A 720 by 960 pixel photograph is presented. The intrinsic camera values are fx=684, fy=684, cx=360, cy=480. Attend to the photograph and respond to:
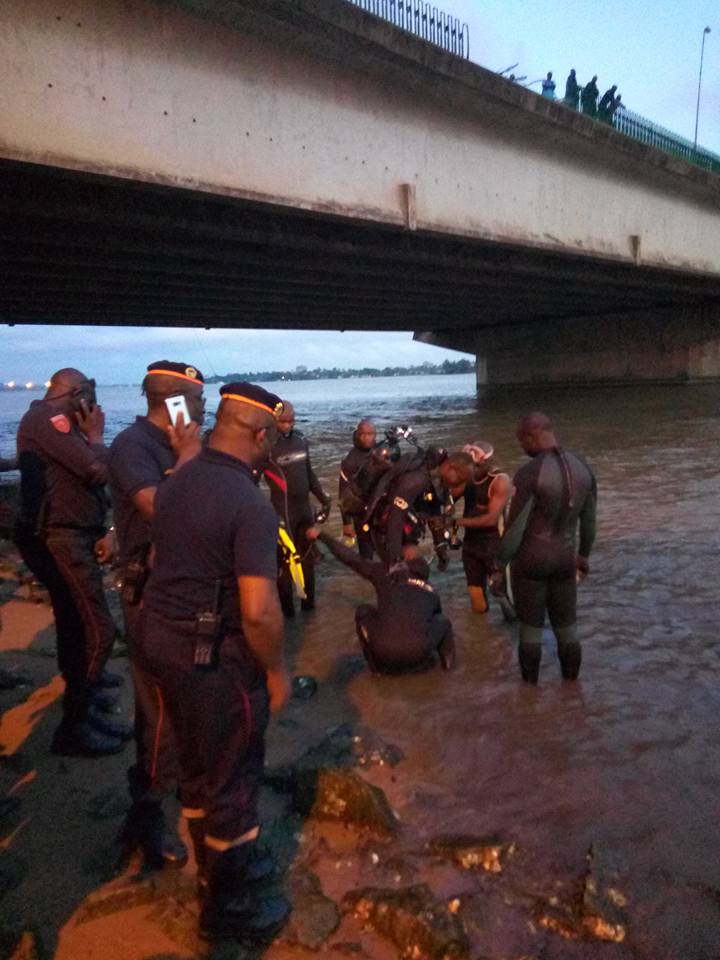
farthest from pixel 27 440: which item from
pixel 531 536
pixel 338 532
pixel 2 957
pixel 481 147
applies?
pixel 481 147

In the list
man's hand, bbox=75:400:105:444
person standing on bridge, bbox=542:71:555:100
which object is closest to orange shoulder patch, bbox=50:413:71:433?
man's hand, bbox=75:400:105:444

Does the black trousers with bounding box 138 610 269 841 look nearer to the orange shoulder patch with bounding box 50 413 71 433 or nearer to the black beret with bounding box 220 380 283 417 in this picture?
the black beret with bounding box 220 380 283 417

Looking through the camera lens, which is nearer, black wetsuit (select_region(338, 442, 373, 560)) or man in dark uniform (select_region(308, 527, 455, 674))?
man in dark uniform (select_region(308, 527, 455, 674))

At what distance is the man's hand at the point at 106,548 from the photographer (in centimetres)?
372

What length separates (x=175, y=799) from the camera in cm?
355

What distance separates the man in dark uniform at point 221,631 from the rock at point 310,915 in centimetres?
23

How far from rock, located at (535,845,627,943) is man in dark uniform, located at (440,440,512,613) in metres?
3.11

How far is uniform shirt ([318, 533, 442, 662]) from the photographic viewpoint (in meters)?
4.90

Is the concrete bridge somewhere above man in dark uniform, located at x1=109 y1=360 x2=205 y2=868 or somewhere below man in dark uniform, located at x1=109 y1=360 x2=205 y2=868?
above

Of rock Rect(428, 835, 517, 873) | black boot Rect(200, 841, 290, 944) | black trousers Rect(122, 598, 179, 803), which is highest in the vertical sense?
black trousers Rect(122, 598, 179, 803)

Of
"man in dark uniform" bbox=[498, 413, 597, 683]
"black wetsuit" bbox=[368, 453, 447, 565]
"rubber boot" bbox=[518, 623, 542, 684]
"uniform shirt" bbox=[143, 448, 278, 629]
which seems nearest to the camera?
"uniform shirt" bbox=[143, 448, 278, 629]

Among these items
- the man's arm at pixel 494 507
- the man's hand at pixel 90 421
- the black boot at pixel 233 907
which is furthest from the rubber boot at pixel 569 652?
the man's hand at pixel 90 421

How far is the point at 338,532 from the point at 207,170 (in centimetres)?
543

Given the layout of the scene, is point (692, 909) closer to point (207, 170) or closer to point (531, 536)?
Result: point (531, 536)
